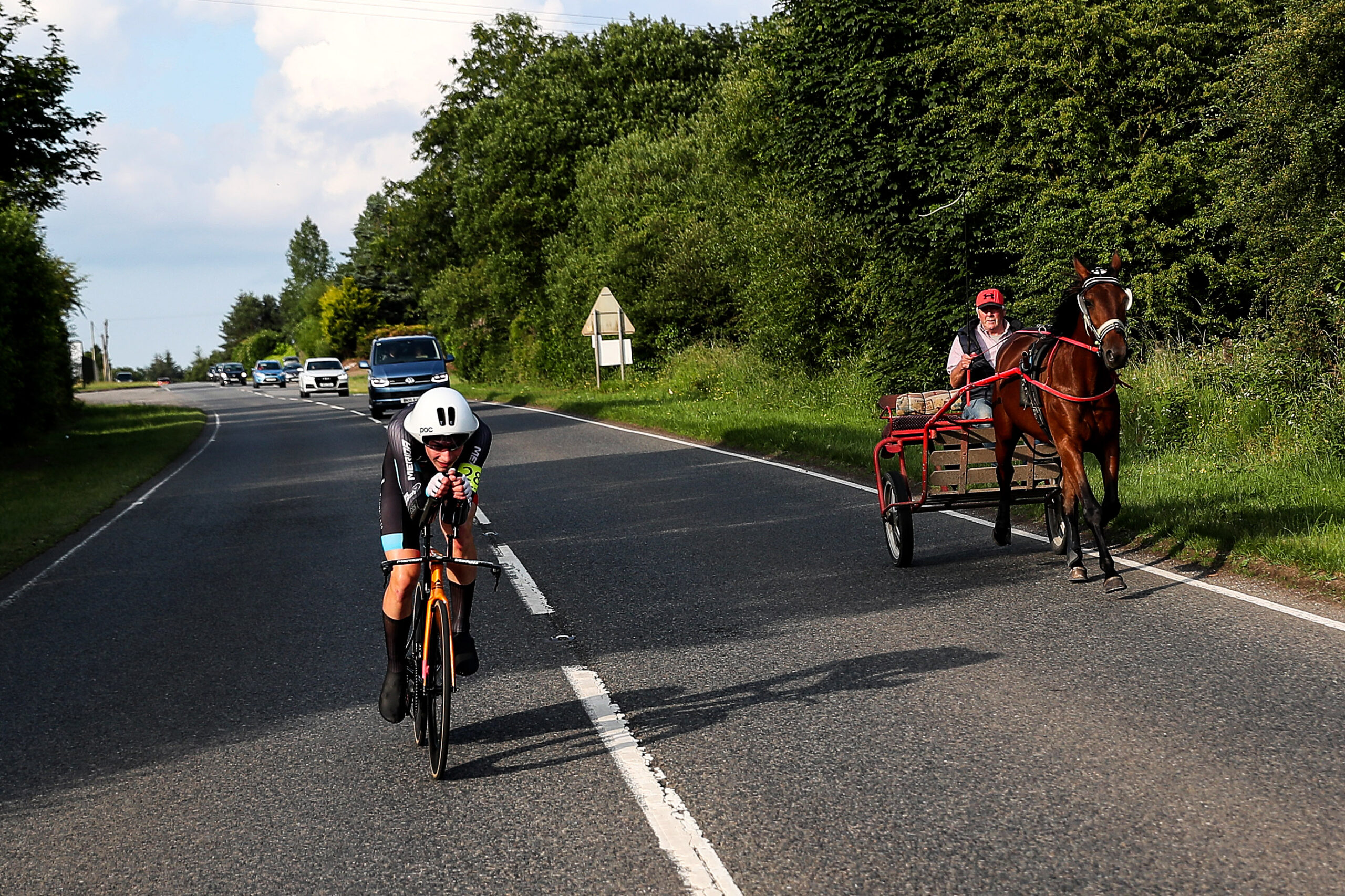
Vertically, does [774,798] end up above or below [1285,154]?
below

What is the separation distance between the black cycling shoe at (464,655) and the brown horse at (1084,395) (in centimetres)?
468

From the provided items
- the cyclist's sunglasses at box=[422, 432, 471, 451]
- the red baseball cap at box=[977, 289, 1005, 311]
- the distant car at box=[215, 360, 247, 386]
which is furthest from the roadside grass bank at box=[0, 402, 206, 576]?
the distant car at box=[215, 360, 247, 386]

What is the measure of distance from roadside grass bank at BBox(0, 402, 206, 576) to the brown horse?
9854 millimetres

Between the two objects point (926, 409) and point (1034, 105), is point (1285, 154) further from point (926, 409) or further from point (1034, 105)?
point (926, 409)

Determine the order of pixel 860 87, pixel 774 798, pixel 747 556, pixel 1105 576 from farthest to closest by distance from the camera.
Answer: pixel 860 87 < pixel 747 556 < pixel 1105 576 < pixel 774 798

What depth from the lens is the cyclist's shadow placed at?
5.38 metres

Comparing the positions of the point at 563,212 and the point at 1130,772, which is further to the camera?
A: the point at 563,212

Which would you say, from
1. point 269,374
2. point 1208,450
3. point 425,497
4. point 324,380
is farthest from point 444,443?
point 269,374

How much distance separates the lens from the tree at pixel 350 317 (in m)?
102

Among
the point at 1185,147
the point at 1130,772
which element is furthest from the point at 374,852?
the point at 1185,147

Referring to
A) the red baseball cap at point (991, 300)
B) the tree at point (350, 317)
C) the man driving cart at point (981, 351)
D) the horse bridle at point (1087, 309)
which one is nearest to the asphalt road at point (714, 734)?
the man driving cart at point (981, 351)

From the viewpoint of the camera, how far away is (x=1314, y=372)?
45.8ft

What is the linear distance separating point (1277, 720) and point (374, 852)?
12.9 feet

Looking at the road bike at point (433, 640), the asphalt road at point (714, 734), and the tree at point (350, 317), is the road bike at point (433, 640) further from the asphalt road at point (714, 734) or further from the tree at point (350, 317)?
the tree at point (350, 317)
